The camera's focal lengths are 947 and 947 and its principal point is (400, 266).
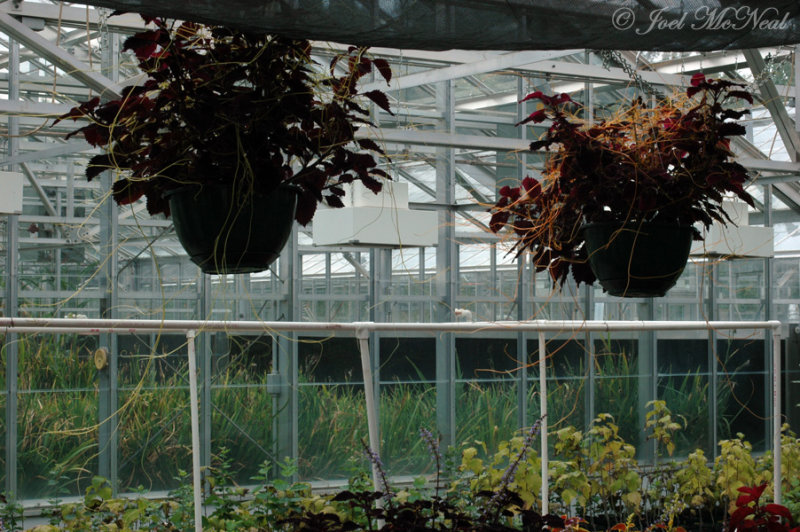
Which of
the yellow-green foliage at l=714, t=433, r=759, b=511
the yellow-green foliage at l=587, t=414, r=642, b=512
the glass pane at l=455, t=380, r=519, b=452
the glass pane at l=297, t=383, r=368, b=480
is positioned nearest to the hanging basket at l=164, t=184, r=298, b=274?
the yellow-green foliage at l=587, t=414, r=642, b=512

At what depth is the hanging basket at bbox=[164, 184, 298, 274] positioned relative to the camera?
1.47 m

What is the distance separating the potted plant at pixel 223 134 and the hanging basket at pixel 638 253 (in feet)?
1.95

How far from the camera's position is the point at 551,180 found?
204cm

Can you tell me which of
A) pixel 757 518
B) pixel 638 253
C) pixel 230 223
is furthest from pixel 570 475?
pixel 230 223

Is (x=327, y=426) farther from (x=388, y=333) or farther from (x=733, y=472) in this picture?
(x=733, y=472)

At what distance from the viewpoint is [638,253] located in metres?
1.89

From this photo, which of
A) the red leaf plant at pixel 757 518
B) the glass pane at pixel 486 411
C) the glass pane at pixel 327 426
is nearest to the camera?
the red leaf plant at pixel 757 518

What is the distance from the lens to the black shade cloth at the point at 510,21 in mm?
1000

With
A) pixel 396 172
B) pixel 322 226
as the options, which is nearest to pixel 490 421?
pixel 396 172

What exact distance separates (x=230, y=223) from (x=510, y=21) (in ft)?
1.91

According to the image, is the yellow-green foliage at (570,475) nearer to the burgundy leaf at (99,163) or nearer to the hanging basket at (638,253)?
the hanging basket at (638,253)

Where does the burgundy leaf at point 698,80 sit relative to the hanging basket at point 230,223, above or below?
above

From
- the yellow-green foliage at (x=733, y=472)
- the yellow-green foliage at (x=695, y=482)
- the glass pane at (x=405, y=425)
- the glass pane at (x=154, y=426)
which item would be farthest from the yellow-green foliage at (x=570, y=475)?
the glass pane at (x=154, y=426)

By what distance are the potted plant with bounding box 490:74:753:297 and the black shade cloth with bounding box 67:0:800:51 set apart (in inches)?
22.0
